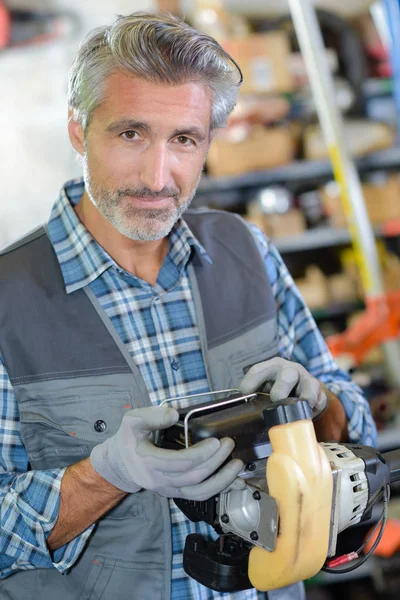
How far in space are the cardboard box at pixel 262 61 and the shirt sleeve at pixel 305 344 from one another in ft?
5.66

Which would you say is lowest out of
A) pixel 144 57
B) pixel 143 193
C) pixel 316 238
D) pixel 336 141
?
pixel 316 238

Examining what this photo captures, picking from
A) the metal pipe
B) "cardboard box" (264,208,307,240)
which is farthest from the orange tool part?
"cardboard box" (264,208,307,240)

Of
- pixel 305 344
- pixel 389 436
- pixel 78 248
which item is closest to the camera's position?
pixel 78 248

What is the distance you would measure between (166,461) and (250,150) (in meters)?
2.36

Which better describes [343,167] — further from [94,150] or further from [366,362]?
[94,150]

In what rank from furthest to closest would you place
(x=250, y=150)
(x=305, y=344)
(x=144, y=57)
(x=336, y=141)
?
(x=250, y=150)
(x=336, y=141)
(x=305, y=344)
(x=144, y=57)

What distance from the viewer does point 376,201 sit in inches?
129

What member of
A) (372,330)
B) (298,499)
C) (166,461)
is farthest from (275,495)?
(372,330)

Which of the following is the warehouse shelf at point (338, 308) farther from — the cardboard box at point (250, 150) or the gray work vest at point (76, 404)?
the gray work vest at point (76, 404)

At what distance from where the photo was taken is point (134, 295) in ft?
4.47

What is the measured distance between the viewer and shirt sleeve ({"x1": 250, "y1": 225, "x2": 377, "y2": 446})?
1.48 m

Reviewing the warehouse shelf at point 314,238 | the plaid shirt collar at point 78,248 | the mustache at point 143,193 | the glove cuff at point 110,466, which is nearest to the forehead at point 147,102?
the mustache at point 143,193

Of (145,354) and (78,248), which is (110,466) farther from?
(78,248)

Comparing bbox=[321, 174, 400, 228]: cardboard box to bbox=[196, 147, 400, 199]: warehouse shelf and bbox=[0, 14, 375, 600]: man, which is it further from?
bbox=[0, 14, 375, 600]: man
